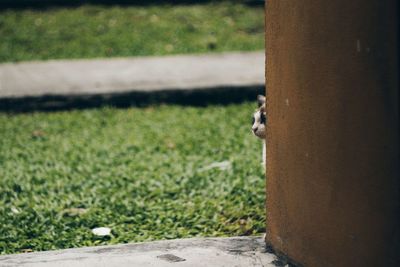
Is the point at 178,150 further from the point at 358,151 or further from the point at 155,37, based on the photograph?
the point at 155,37

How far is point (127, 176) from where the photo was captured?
16.2 ft

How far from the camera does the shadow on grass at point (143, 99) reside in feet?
23.0

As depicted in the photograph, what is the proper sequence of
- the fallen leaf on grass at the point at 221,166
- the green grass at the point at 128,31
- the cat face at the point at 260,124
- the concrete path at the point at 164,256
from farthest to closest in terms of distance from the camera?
the green grass at the point at 128,31, the fallen leaf on grass at the point at 221,166, the cat face at the point at 260,124, the concrete path at the point at 164,256

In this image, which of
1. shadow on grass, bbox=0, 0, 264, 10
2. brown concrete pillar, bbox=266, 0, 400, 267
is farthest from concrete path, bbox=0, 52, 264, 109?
brown concrete pillar, bbox=266, 0, 400, 267

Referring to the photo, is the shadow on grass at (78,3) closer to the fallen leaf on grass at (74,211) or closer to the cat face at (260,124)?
the fallen leaf on grass at (74,211)

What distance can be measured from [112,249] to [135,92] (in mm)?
3940

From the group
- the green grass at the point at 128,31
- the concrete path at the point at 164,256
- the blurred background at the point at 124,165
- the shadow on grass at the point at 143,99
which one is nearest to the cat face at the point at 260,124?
the blurred background at the point at 124,165

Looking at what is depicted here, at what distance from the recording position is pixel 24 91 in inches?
281

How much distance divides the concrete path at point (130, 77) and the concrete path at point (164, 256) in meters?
3.87

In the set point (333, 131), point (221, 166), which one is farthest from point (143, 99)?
point (333, 131)

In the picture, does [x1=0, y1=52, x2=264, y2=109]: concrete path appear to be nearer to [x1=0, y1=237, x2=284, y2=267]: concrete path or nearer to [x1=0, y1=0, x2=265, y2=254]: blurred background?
[x1=0, y1=0, x2=265, y2=254]: blurred background

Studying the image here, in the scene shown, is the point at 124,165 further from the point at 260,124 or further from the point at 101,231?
the point at 260,124

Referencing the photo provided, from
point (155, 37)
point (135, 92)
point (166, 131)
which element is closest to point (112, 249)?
point (166, 131)

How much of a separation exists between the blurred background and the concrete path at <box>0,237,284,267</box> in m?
0.55
